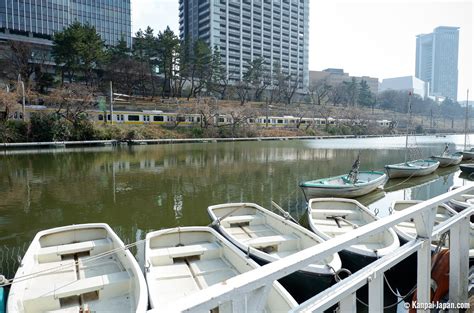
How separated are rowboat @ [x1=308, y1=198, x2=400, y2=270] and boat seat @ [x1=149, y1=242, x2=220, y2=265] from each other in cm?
230

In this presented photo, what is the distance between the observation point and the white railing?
57.9 inches

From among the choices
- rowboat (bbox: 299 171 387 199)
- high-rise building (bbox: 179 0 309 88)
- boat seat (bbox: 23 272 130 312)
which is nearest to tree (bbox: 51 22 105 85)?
high-rise building (bbox: 179 0 309 88)

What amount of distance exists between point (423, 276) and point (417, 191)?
1544 cm

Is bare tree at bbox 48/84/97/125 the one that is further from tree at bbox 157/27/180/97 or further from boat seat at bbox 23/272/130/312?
boat seat at bbox 23/272/130/312

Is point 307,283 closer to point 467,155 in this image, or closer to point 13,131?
point 467,155

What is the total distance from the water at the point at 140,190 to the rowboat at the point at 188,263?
1.67 m

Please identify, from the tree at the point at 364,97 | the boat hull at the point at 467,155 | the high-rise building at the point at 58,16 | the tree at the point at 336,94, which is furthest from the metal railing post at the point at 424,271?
the tree at the point at 364,97

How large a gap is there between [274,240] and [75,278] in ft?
11.5

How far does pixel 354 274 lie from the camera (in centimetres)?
209

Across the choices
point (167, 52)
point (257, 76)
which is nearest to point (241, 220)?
point (167, 52)

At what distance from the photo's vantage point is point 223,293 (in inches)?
56.5

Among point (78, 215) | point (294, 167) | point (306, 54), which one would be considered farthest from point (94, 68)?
point (306, 54)

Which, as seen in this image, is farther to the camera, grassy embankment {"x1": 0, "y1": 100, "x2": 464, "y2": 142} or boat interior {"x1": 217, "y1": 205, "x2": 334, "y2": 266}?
grassy embankment {"x1": 0, "y1": 100, "x2": 464, "y2": 142}

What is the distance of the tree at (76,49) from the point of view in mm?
49844
